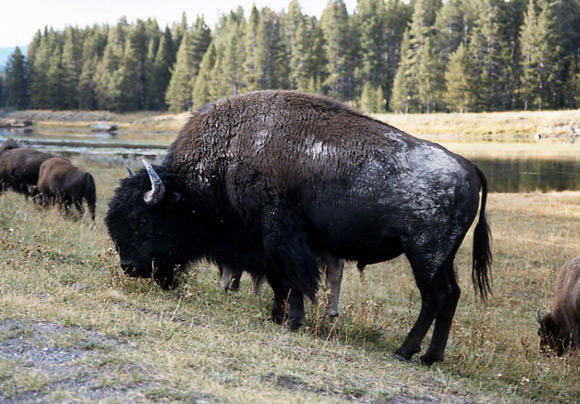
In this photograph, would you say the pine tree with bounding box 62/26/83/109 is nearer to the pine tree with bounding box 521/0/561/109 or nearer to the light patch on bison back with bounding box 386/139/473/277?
the pine tree with bounding box 521/0/561/109

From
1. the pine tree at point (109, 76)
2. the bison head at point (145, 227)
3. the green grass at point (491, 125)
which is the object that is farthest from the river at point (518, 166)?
the pine tree at point (109, 76)

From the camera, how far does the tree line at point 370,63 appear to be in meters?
76.3

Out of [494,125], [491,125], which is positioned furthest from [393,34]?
[494,125]

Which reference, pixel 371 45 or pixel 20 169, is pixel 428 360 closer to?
pixel 20 169

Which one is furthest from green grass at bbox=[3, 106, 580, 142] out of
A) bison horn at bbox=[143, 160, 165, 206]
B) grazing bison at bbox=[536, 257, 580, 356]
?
bison horn at bbox=[143, 160, 165, 206]

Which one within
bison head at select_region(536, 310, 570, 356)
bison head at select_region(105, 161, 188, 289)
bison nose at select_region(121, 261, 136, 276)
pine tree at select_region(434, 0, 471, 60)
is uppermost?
pine tree at select_region(434, 0, 471, 60)

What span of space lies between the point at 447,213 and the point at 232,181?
2385 mm

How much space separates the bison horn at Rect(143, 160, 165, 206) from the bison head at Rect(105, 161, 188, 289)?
12cm

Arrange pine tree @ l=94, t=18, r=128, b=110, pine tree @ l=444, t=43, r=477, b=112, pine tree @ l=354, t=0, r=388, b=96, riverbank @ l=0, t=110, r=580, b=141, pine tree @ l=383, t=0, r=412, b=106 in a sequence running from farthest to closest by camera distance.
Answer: pine tree @ l=94, t=18, r=128, b=110
pine tree @ l=383, t=0, r=412, b=106
pine tree @ l=354, t=0, r=388, b=96
pine tree @ l=444, t=43, r=477, b=112
riverbank @ l=0, t=110, r=580, b=141

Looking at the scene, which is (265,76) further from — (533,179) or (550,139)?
(533,179)

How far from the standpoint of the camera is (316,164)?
6176mm

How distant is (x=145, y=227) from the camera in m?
6.88

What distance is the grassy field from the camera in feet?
12.6

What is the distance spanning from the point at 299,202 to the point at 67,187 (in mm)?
11036
